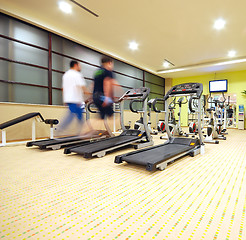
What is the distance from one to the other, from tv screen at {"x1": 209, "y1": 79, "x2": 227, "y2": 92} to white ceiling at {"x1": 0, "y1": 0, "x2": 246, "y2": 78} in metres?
2.44

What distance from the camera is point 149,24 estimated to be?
5121 mm

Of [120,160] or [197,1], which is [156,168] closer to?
[120,160]

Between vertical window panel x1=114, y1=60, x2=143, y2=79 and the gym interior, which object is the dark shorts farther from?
vertical window panel x1=114, y1=60, x2=143, y2=79

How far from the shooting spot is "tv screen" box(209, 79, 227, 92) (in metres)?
9.98

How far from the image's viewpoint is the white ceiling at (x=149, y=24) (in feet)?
13.9

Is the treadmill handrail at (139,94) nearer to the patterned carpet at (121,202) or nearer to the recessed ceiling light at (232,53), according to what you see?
the patterned carpet at (121,202)

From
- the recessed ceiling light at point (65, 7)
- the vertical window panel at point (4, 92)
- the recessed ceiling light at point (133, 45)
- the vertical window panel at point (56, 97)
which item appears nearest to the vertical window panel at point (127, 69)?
the recessed ceiling light at point (133, 45)

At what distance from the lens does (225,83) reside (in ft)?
32.6

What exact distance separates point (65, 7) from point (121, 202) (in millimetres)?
4684

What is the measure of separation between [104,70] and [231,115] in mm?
8705

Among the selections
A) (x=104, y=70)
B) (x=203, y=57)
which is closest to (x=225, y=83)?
(x=203, y=57)

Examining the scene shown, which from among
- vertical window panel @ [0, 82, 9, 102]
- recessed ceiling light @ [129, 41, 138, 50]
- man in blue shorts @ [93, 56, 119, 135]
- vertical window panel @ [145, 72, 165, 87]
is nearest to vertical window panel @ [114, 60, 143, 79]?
vertical window panel @ [145, 72, 165, 87]

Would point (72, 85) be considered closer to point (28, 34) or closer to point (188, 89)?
point (188, 89)

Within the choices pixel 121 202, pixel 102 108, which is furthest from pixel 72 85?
pixel 121 202
